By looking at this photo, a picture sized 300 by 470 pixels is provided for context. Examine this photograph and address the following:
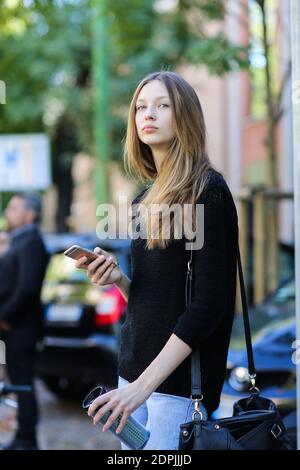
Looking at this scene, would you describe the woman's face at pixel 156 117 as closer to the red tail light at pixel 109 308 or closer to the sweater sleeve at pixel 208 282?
the sweater sleeve at pixel 208 282

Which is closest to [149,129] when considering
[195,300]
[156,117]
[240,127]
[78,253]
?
[156,117]

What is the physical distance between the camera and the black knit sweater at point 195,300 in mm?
2135

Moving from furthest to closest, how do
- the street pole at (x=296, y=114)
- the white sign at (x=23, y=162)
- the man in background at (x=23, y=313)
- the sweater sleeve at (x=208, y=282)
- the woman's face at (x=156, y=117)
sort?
the white sign at (x=23, y=162) → the man in background at (x=23, y=313) → the street pole at (x=296, y=114) → the woman's face at (x=156, y=117) → the sweater sleeve at (x=208, y=282)

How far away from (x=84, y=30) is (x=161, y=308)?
55.7 ft

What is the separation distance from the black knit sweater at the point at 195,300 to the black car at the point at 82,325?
4.67m

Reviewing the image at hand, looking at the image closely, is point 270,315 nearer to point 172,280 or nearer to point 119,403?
point 172,280

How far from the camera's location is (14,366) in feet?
19.7

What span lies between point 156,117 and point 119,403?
2.79 ft

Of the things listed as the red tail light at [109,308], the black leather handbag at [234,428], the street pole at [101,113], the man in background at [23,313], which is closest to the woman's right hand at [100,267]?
the black leather handbag at [234,428]

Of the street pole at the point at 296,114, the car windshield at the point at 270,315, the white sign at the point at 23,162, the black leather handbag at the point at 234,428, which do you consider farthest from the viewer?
the white sign at the point at 23,162

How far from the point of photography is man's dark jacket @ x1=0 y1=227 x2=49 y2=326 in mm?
5969

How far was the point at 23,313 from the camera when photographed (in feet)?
19.8
